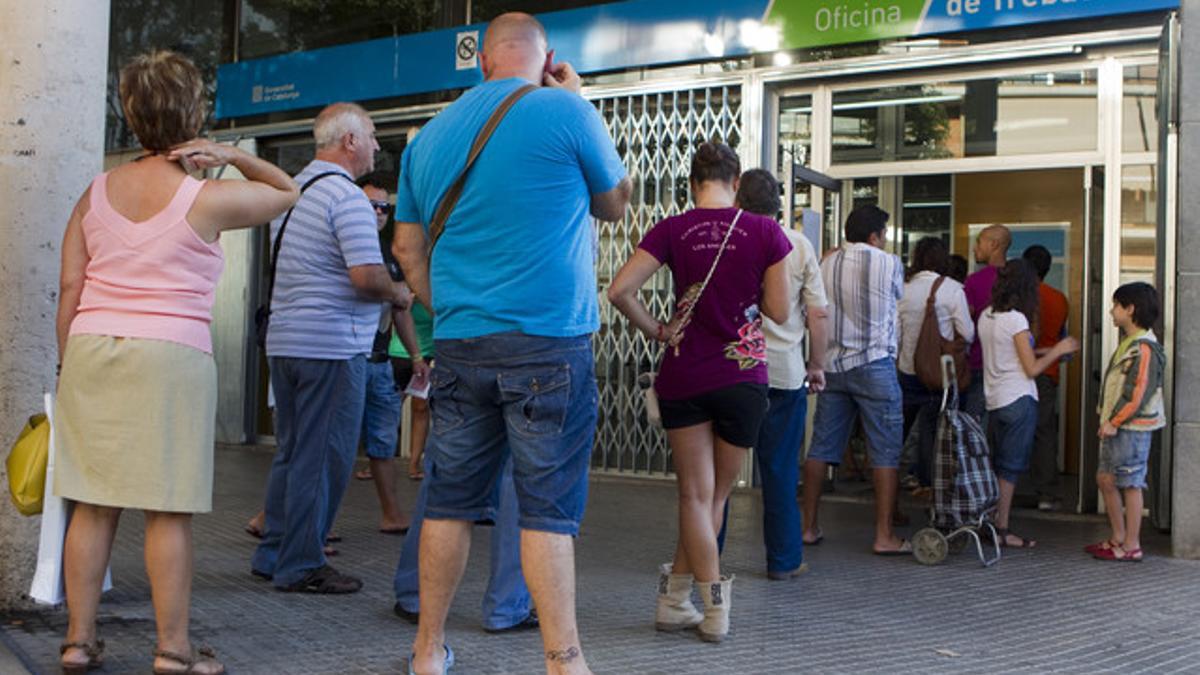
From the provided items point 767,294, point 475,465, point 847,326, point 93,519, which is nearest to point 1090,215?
point 847,326

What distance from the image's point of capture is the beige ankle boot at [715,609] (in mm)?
4574

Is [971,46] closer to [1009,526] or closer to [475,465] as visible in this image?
[1009,526]

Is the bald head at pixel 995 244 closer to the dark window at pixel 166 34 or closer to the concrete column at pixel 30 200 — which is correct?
the concrete column at pixel 30 200

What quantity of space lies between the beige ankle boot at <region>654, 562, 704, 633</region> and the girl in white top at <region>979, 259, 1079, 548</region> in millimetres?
2878

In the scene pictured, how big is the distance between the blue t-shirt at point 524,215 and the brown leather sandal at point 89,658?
1.41 m

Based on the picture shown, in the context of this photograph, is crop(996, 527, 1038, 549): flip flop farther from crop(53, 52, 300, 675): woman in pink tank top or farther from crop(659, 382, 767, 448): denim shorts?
crop(53, 52, 300, 675): woman in pink tank top

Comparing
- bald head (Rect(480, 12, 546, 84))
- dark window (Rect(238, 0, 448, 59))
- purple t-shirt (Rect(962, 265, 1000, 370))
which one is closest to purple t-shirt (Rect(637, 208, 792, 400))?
bald head (Rect(480, 12, 546, 84))

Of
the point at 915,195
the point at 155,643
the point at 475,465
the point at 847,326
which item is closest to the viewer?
the point at 475,465

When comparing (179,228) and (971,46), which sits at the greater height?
(971,46)

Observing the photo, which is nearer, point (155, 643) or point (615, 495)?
point (155, 643)

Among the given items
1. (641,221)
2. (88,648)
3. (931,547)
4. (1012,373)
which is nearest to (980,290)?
(1012,373)

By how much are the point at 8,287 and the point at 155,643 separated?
4.48 feet

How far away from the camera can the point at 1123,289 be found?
676 centimetres

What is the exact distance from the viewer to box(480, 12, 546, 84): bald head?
12.6 feet
